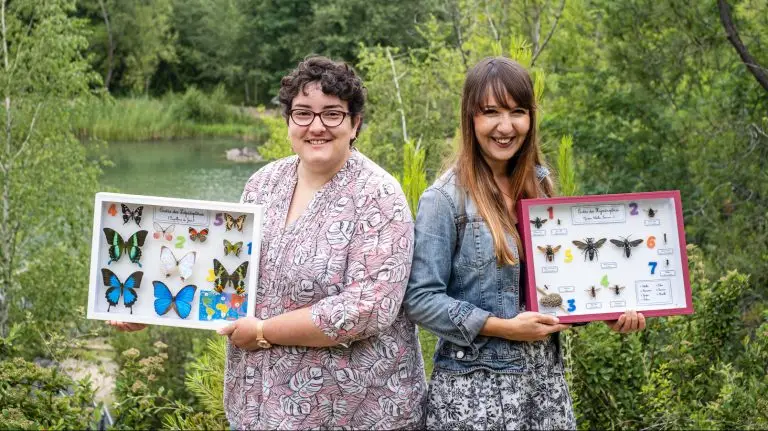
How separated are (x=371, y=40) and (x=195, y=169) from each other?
35.2 feet

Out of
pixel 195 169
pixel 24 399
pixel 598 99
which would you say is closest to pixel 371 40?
pixel 195 169

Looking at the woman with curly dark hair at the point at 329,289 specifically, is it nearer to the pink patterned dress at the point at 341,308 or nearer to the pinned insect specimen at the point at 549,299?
the pink patterned dress at the point at 341,308

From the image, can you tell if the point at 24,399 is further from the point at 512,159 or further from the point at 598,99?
the point at 598,99

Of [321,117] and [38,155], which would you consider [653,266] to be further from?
[38,155]

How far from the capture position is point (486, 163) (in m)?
2.71

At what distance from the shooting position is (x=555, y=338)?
2750mm

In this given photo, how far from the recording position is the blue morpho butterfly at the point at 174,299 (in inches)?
107

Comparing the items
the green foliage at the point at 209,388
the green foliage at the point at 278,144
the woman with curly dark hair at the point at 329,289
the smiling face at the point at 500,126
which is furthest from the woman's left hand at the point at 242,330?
the green foliage at the point at 278,144

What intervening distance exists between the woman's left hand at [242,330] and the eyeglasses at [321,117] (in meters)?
0.56

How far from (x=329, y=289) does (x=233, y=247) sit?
1.08 feet

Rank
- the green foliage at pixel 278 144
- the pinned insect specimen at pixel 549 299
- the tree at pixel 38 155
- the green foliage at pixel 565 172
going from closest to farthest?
the pinned insect specimen at pixel 549 299 < the green foliage at pixel 565 172 < the tree at pixel 38 155 < the green foliage at pixel 278 144

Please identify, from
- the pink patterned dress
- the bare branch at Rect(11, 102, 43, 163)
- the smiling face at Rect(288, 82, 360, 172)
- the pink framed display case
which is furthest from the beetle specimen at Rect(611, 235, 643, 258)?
the bare branch at Rect(11, 102, 43, 163)

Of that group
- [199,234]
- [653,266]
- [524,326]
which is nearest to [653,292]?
[653,266]

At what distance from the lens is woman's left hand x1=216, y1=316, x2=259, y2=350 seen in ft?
8.46
